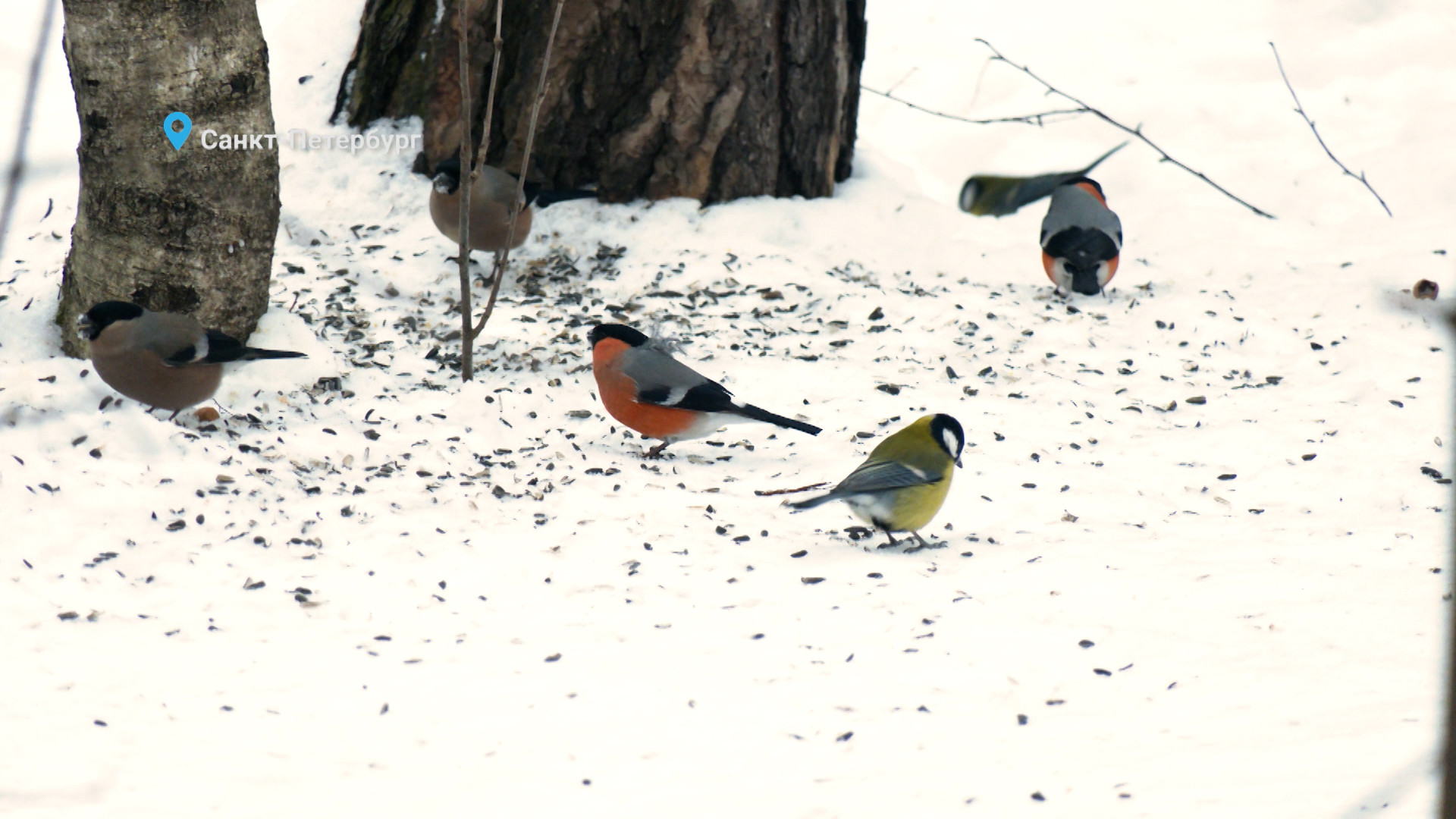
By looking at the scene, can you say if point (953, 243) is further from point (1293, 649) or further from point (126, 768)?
point (126, 768)

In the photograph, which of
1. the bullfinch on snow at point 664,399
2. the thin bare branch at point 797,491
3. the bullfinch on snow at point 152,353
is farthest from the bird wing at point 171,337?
the thin bare branch at point 797,491

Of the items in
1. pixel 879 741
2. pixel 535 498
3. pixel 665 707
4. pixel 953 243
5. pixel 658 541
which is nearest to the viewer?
pixel 879 741

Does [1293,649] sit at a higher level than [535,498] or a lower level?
higher

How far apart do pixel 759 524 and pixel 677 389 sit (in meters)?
0.76

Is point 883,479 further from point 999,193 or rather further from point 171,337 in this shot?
point 999,193

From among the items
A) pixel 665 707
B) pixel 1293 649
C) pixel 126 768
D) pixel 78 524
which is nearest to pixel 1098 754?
pixel 1293 649

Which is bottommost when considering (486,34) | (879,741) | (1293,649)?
(879,741)

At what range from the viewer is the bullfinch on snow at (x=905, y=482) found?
3785mm

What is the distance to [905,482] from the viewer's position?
3766mm

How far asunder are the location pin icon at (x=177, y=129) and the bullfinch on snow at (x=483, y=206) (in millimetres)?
1592

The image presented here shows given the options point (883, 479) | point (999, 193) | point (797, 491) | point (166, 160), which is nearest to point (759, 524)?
point (797, 491)

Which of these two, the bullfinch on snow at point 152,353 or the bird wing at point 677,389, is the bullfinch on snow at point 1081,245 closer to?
the bird wing at point 677,389

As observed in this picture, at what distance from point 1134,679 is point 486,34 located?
483 centimetres

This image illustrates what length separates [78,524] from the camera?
373cm
